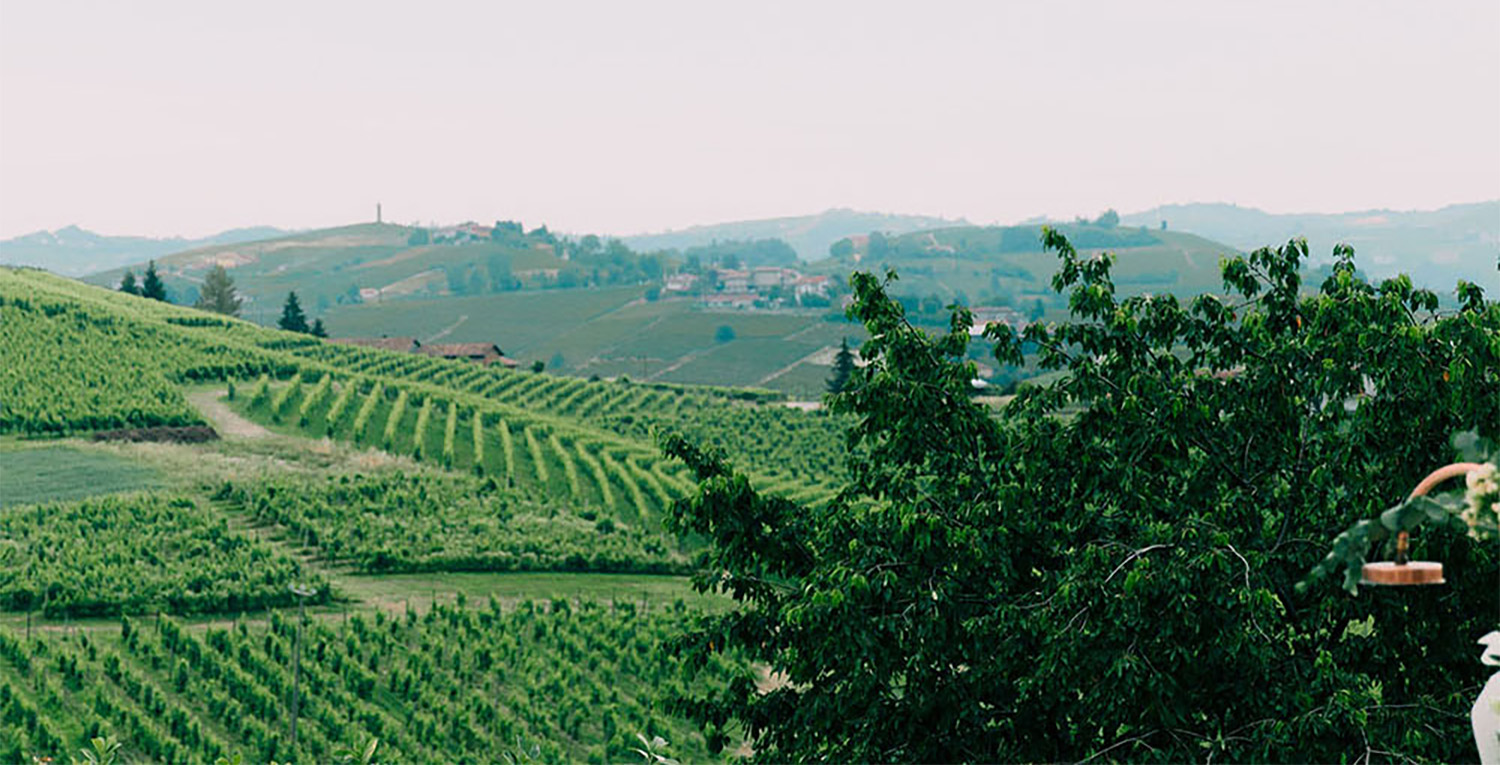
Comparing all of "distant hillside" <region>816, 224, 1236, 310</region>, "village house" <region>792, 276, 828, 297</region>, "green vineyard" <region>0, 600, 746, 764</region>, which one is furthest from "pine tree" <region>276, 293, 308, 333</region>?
"village house" <region>792, 276, 828, 297</region>

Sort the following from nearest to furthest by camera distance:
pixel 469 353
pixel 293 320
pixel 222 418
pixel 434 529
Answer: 1. pixel 434 529
2. pixel 222 418
3. pixel 469 353
4. pixel 293 320

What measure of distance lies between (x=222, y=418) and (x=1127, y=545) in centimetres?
4537

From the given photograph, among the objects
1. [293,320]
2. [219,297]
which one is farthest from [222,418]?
[219,297]

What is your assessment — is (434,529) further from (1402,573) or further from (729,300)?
(729,300)

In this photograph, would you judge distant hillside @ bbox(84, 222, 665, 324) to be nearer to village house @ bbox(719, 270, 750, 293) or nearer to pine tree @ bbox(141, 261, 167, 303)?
village house @ bbox(719, 270, 750, 293)

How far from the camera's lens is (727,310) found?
144 metres

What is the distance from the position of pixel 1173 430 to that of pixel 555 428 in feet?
149

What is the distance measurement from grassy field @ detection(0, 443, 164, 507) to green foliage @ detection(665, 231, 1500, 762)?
32158 millimetres

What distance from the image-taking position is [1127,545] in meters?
9.24

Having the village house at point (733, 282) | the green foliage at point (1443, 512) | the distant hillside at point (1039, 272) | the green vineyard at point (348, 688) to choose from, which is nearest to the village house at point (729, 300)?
the village house at point (733, 282)

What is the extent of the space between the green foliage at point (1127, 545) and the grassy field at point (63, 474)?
3216 cm

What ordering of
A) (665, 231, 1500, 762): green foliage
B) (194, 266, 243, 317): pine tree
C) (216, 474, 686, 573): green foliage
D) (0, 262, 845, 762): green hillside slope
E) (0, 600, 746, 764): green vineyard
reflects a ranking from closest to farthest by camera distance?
(665, 231, 1500, 762): green foliage
(0, 600, 746, 764): green vineyard
(0, 262, 845, 762): green hillside slope
(216, 474, 686, 573): green foliage
(194, 266, 243, 317): pine tree

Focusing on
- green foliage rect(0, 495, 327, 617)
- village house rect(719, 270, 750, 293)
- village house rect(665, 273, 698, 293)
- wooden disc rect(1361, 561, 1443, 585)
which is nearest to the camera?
wooden disc rect(1361, 561, 1443, 585)

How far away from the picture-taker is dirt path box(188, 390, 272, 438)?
4788 cm
